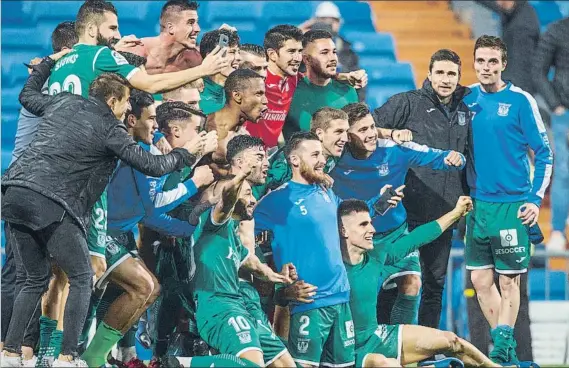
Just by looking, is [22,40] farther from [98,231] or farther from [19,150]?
[98,231]

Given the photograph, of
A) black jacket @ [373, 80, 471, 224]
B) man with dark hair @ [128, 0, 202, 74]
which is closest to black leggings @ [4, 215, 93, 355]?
man with dark hair @ [128, 0, 202, 74]

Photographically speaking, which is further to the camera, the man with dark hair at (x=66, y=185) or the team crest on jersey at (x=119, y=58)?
the team crest on jersey at (x=119, y=58)

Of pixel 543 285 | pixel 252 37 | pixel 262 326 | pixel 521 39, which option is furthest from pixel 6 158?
pixel 543 285

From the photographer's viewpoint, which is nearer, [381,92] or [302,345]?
[302,345]

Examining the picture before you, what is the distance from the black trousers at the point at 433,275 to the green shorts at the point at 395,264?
0.20 metres

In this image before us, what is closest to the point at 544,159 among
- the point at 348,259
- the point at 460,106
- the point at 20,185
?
the point at 460,106

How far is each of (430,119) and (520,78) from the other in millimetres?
1755

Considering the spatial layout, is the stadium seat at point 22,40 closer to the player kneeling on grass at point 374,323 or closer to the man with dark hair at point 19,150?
the man with dark hair at point 19,150

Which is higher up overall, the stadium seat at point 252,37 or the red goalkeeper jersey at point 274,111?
the stadium seat at point 252,37

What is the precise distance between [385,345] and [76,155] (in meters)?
2.25

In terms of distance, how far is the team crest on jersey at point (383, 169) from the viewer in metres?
8.67

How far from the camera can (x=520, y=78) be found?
10305 millimetres

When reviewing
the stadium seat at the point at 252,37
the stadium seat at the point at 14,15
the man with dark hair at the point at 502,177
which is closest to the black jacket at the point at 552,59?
the man with dark hair at the point at 502,177

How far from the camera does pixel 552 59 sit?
35.1 feet
